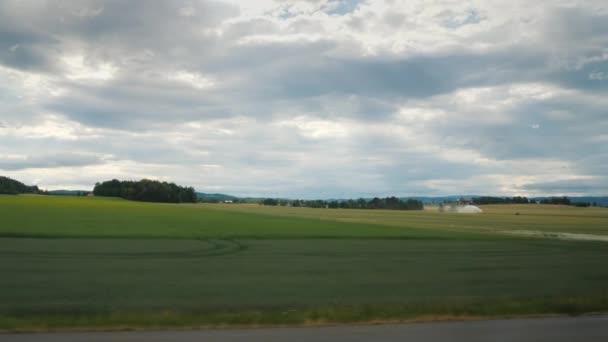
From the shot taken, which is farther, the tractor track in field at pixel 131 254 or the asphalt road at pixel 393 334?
the tractor track in field at pixel 131 254

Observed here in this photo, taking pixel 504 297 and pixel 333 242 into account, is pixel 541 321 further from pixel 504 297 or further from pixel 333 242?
pixel 333 242

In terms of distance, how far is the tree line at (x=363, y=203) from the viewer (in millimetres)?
142500

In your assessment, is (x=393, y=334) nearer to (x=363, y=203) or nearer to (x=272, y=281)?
(x=272, y=281)

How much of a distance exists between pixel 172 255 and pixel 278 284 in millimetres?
9802

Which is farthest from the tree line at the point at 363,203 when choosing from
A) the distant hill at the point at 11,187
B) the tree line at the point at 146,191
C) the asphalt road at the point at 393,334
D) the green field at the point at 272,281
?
the asphalt road at the point at 393,334

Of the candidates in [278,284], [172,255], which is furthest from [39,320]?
[172,255]

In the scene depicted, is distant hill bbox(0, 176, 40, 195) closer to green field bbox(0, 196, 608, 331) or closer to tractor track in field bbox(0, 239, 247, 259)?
green field bbox(0, 196, 608, 331)

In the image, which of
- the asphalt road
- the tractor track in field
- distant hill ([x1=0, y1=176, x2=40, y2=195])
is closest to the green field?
the tractor track in field

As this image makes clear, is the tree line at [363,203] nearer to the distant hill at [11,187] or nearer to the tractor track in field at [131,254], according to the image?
the distant hill at [11,187]

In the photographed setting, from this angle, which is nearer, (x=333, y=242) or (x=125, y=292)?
(x=125, y=292)

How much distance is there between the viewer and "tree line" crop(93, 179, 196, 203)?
133 meters

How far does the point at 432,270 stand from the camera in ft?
67.3

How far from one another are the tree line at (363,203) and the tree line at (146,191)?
27850 mm

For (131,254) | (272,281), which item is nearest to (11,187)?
(131,254)
